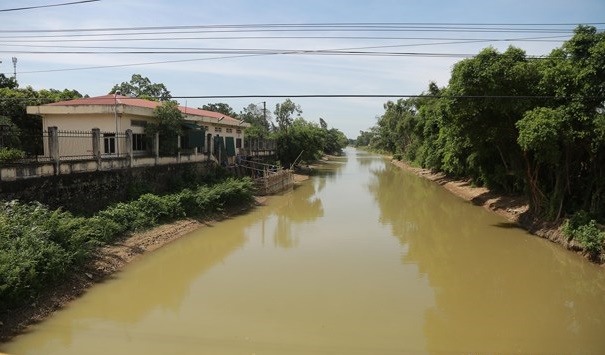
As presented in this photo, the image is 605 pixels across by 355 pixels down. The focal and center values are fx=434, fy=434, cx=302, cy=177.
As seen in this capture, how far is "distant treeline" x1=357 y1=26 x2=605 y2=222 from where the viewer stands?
12461 millimetres

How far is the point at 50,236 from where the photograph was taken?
9656mm

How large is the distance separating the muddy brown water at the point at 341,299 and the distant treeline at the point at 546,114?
203 centimetres

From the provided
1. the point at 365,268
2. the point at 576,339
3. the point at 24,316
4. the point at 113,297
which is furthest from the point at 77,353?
the point at 576,339

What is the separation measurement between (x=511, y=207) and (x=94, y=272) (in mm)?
16946

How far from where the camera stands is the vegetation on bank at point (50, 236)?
795 centimetres

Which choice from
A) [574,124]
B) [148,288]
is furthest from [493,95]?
[148,288]

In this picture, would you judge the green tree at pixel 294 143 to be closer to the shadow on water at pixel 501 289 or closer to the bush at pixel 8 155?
the shadow on water at pixel 501 289

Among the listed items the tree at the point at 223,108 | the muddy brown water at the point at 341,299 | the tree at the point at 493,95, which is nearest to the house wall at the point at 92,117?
the muddy brown water at the point at 341,299

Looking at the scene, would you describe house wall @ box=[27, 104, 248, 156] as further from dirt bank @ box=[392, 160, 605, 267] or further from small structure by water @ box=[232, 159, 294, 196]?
dirt bank @ box=[392, 160, 605, 267]

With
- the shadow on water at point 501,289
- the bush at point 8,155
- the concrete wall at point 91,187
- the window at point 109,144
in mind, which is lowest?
the shadow on water at point 501,289

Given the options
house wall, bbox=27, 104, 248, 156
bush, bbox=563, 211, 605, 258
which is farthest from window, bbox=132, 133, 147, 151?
bush, bbox=563, 211, 605, 258

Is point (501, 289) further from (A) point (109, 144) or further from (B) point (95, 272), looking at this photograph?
(A) point (109, 144)

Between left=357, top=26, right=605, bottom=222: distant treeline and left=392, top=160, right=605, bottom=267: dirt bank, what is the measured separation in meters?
0.46

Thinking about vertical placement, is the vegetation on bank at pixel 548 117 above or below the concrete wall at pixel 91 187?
above
